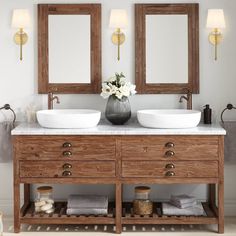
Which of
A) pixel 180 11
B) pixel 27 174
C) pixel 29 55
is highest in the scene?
pixel 180 11

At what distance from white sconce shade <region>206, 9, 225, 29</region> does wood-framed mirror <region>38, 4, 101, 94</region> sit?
92 cm

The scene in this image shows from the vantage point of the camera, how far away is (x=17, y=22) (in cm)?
533

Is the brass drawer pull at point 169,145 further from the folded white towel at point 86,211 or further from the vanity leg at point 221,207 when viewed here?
the folded white towel at point 86,211

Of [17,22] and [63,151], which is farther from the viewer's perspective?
[17,22]

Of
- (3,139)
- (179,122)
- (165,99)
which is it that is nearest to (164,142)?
(179,122)

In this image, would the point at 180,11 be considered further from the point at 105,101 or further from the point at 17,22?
the point at 17,22

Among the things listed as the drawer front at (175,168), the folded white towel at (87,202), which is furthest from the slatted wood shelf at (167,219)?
the drawer front at (175,168)

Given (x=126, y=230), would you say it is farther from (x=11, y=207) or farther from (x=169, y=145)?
(x=11, y=207)

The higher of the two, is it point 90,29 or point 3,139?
point 90,29

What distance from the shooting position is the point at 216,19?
5.28 meters

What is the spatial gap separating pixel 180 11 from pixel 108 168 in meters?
1.47

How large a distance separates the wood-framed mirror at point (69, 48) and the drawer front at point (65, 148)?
25.1 inches

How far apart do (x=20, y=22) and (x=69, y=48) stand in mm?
460

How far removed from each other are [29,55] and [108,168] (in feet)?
4.10
